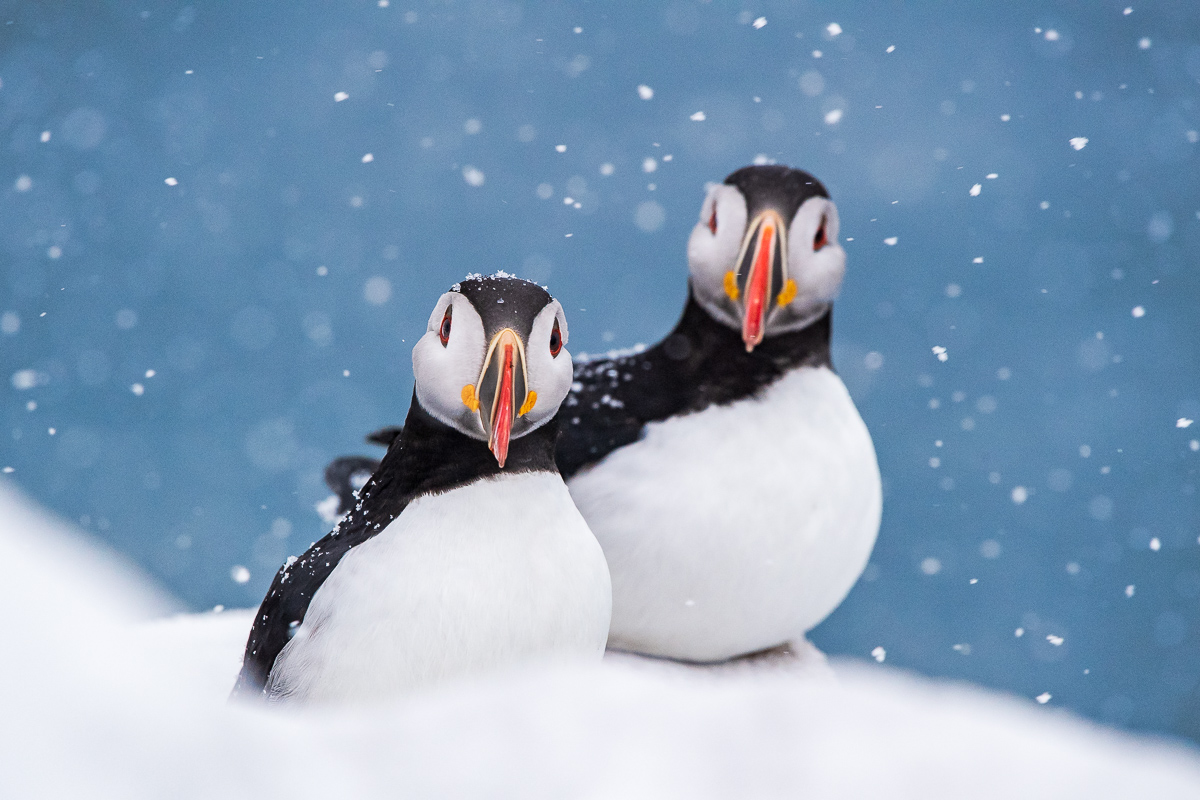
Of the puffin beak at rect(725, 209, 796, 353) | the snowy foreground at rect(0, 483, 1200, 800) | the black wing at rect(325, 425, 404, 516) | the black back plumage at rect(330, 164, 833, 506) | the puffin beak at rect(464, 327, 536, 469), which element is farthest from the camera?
the black wing at rect(325, 425, 404, 516)

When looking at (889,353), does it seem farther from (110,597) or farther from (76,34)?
(110,597)

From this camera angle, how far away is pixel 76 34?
7.64 feet

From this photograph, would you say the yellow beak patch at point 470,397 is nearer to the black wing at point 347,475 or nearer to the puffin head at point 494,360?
the puffin head at point 494,360

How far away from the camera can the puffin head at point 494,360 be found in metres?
0.87

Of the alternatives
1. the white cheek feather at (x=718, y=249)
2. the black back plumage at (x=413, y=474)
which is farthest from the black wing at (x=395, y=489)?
the white cheek feather at (x=718, y=249)

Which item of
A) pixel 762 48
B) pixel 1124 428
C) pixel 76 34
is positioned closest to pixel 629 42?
pixel 762 48

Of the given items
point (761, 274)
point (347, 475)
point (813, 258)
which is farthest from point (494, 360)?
point (347, 475)

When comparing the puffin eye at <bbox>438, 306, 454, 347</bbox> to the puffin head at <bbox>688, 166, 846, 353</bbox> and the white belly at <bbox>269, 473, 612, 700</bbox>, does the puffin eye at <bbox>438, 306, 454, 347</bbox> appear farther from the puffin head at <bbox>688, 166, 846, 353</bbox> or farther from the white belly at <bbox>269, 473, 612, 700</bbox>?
the puffin head at <bbox>688, 166, 846, 353</bbox>

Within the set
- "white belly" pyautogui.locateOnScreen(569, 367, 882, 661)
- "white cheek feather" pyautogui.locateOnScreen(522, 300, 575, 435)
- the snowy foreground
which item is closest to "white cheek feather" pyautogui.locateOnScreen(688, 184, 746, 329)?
"white belly" pyautogui.locateOnScreen(569, 367, 882, 661)

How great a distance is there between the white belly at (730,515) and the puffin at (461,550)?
22 cm

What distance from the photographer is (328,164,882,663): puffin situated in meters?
1.18

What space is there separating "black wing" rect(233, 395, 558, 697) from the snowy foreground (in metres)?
0.41

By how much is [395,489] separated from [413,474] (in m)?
0.03

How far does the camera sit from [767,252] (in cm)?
114
